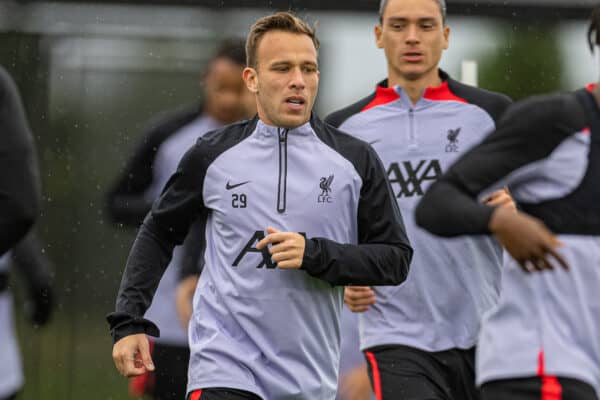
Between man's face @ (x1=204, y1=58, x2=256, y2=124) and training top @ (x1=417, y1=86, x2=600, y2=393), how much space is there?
3.49 m

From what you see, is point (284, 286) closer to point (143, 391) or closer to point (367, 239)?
point (367, 239)

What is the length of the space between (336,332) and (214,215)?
0.60 m

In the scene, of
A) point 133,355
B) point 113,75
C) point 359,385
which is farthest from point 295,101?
point 113,75

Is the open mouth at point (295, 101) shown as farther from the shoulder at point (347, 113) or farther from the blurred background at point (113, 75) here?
the blurred background at point (113, 75)

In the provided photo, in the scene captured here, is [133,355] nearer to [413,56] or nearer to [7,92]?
[7,92]

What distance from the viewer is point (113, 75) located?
35.6 feet

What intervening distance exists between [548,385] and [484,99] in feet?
7.18

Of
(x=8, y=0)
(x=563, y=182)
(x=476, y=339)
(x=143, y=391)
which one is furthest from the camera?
(x=8, y=0)

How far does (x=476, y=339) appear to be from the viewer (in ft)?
19.1

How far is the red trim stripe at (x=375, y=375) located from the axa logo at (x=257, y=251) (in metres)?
1.03

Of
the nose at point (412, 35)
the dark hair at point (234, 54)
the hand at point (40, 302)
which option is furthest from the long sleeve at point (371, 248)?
the hand at point (40, 302)

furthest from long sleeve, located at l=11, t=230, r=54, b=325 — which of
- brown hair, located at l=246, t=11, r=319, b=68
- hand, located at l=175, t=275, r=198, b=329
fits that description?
brown hair, located at l=246, t=11, r=319, b=68

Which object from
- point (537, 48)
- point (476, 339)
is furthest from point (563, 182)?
point (537, 48)

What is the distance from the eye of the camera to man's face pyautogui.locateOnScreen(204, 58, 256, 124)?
757 centimetres
